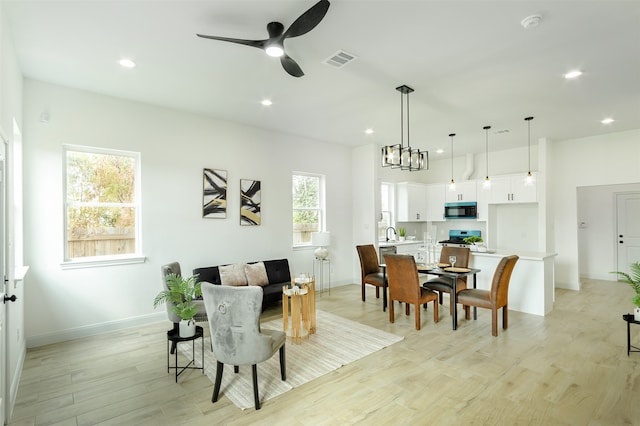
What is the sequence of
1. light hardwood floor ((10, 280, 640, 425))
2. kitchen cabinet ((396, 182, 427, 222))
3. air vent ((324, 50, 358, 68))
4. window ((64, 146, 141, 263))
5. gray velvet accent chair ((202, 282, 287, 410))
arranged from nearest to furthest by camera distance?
light hardwood floor ((10, 280, 640, 425)) → gray velvet accent chair ((202, 282, 287, 410)) → air vent ((324, 50, 358, 68)) → window ((64, 146, 141, 263)) → kitchen cabinet ((396, 182, 427, 222))

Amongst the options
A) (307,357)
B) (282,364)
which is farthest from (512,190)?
(282,364)

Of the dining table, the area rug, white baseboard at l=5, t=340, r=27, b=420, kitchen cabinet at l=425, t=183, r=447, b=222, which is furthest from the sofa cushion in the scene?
kitchen cabinet at l=425, t=183, r=447, b=222

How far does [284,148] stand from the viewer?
19.3 feet

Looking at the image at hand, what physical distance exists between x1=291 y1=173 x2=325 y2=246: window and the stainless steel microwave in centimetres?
335

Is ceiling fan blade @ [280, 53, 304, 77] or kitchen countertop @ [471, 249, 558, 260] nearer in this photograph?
ceiling fan blade @ [280, 53, 304, 77]

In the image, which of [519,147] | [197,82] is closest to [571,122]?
[519,147]

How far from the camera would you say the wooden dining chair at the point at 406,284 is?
4.02 metres

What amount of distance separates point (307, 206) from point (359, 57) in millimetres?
3573

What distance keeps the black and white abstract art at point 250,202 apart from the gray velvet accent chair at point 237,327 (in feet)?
9.35

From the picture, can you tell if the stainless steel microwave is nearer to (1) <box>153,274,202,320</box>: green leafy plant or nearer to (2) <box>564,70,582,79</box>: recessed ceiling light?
(2) <box>564,70,582,79</box>: recessed ceiling light

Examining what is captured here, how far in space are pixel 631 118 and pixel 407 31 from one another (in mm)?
4717

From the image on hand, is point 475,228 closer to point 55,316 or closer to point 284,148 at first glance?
point 284,148

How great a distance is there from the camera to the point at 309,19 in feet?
6.89

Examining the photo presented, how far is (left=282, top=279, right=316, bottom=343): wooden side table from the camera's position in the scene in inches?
144
